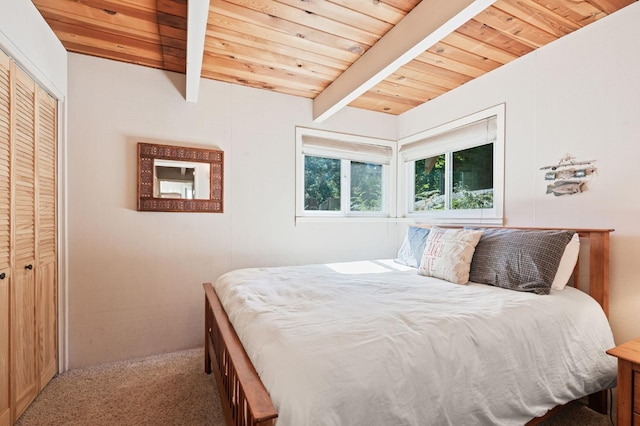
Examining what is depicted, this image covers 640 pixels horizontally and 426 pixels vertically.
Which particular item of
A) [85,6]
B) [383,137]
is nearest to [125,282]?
[85,6]

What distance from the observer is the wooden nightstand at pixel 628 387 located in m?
1.29

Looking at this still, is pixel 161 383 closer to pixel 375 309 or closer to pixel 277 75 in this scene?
pixel 375 309

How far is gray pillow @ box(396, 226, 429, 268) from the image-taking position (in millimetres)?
2650

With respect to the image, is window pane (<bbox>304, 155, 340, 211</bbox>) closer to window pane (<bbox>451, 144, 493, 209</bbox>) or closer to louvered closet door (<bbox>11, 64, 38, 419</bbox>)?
window pane (<bbox>451, 144, 493, 209</bbox>)

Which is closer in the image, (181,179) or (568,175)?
(568,175)

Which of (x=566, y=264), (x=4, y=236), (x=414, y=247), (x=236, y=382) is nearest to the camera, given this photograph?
(x=236, y=382)

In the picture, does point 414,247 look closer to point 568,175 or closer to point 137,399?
point 568,175

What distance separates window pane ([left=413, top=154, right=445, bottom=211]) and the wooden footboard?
7.66ft

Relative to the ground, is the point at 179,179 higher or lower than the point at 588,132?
lower

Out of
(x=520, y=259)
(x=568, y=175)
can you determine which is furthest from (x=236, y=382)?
(x=568, y=175)

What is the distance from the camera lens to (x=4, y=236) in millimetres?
1634

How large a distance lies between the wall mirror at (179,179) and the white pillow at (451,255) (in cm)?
179

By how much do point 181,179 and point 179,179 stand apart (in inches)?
0.6

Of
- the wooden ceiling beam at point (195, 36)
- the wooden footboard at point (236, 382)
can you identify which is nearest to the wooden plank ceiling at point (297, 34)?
the wooden ceiling beam at point (195, 36)
